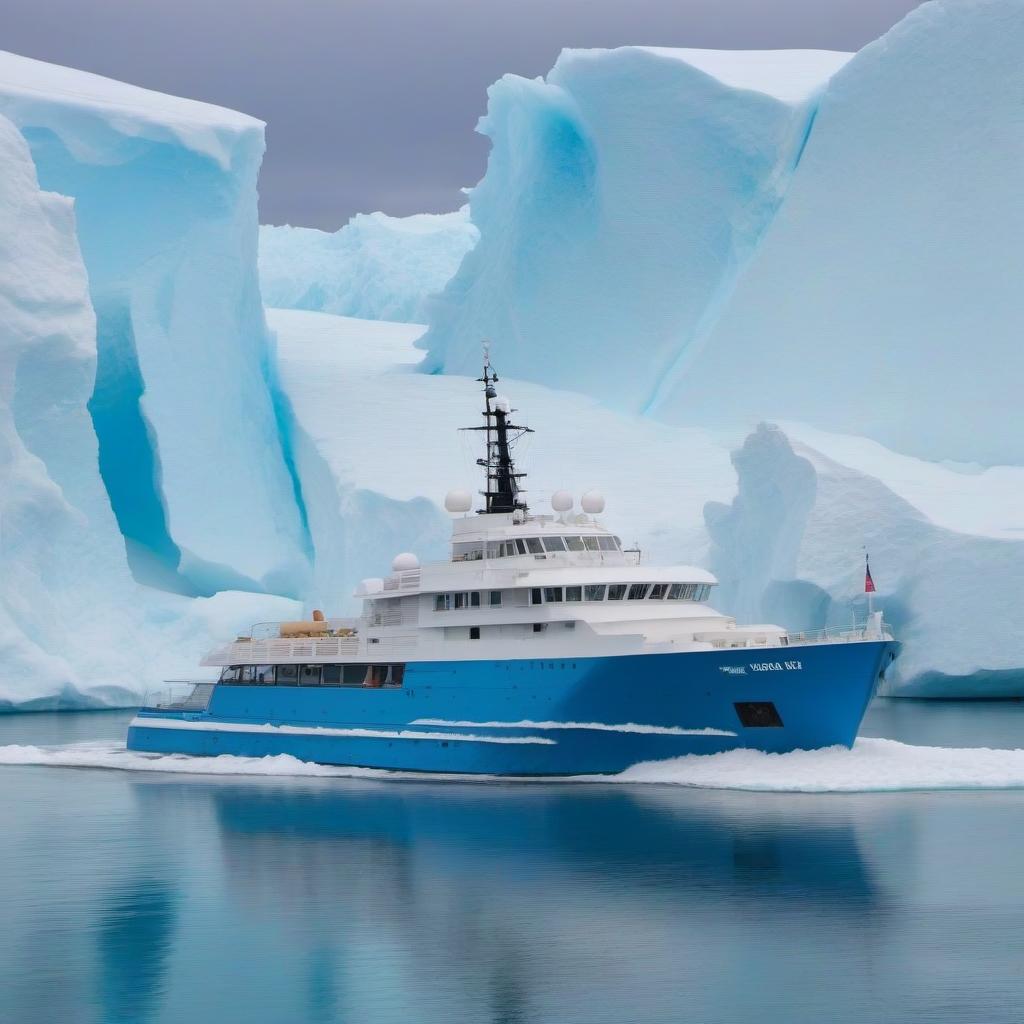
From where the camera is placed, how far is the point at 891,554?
31500mm

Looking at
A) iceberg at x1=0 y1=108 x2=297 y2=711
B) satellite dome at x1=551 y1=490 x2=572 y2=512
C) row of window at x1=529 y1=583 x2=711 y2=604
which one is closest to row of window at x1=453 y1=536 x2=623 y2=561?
row of window at x1=529 y1=583 x2=711 y2=604

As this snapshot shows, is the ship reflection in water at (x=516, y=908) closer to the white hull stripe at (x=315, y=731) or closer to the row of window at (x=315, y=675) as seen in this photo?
the white hull stripe at (x=315, y=731)

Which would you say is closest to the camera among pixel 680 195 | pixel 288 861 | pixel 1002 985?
pixel 1002 985

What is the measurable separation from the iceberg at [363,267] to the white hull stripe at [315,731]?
3575cm

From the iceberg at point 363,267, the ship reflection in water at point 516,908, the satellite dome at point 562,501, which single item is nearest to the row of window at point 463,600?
the satellite dome at point 562,501

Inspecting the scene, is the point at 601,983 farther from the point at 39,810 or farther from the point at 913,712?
the point at 913,712

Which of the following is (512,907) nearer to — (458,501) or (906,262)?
(458,501)

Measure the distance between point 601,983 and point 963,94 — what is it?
31.3 meters

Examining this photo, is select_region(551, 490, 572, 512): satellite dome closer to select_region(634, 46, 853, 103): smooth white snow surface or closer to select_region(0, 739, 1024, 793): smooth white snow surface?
select_region(0, 739, 1024, 793): smooth white snow surface

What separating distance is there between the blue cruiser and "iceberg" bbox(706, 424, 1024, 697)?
8412 millimetres

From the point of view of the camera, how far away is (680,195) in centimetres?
4162

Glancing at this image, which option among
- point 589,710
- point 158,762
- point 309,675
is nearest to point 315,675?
point 309,675

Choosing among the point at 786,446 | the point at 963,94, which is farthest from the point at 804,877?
the point at 963,94

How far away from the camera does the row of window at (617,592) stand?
2205 cm
